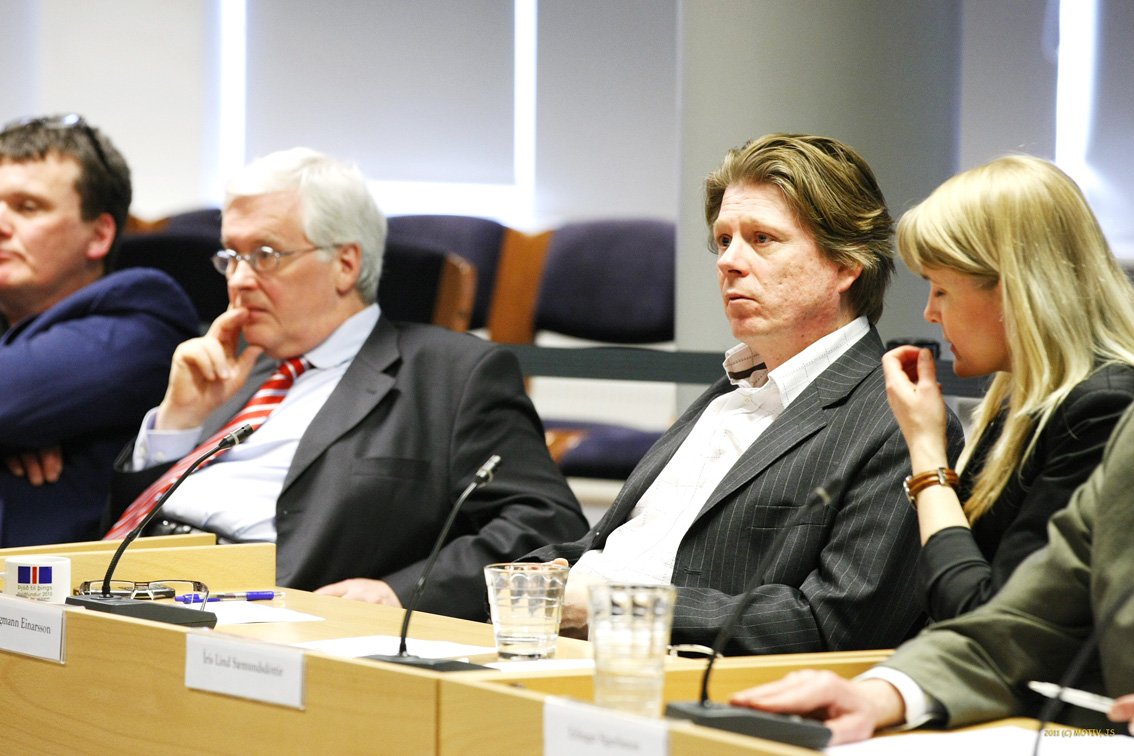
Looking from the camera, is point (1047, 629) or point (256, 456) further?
point (256, 456)

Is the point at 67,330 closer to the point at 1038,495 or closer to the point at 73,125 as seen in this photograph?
the point at 73,125

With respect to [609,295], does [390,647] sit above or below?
below

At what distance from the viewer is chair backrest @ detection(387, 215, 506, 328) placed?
4.12 meters

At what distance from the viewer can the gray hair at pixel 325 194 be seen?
2623 millimetres

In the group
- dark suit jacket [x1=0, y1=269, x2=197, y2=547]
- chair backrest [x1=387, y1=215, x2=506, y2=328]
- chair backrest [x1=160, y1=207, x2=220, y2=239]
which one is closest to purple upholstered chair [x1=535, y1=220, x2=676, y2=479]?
chair backrest [x1=387, y1=215, x2=506, y2=328]

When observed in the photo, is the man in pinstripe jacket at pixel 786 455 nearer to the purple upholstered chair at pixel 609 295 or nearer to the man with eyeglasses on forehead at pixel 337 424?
the man with eyeglasses on forehead at pixel 337 424

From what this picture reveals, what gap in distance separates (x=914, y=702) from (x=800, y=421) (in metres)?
0.68

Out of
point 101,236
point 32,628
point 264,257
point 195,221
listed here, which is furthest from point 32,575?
point 195,221

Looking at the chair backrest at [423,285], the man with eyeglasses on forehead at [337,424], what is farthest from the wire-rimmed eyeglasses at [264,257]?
the chair backrest at [423,285]

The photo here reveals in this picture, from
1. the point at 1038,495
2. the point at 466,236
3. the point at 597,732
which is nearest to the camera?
the point at 597,732

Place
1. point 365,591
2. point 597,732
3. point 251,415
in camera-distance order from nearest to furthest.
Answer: point 597,732
point 365,591
point 251,415

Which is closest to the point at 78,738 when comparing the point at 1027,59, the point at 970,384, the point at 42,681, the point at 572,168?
the point at 42,681

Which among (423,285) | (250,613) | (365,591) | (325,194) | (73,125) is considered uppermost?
(73,125)

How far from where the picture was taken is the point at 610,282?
4.03m
